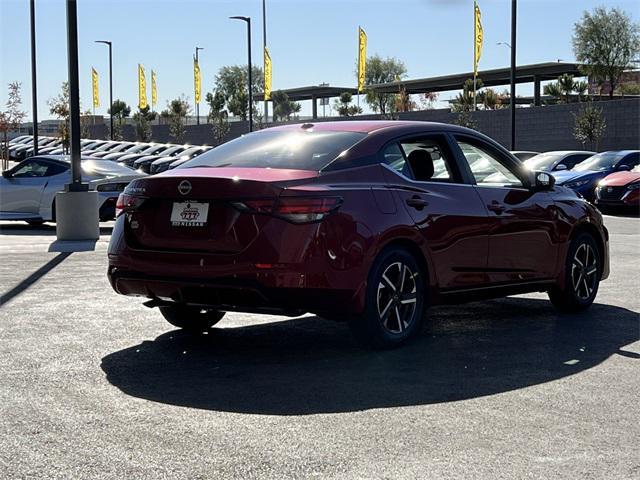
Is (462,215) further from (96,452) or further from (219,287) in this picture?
(96,452)

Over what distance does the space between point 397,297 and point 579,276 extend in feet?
8.32

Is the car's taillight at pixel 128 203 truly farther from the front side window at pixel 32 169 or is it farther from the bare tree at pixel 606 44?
the bare tree at pixel 606 44

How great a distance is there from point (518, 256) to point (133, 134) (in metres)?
96.0

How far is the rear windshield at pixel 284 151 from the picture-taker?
6910 millimetres

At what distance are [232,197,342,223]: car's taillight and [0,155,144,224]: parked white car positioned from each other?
12.6 metres

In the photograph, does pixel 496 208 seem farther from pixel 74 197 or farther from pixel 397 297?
pixel 74 197

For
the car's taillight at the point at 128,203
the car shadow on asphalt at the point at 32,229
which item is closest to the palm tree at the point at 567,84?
the car shadow on asphalt at the point at 32,229

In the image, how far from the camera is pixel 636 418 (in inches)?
207

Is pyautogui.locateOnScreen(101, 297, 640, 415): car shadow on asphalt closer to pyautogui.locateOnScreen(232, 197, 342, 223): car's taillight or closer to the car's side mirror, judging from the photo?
pyautogui.locateOnScreen(232, 197, 342, 223): car's taillight

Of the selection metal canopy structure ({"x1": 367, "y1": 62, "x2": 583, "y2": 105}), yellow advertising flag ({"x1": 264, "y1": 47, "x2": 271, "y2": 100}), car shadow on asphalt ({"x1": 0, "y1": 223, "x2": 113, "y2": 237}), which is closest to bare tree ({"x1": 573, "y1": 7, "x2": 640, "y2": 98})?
metal canopy structure ({"x1": 367, "y1": 62, "x2": 583, "y2": 105})

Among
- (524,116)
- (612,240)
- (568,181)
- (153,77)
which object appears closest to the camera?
(612,240)

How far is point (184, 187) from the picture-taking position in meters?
6.62

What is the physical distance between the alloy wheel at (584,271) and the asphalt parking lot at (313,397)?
0.22 m

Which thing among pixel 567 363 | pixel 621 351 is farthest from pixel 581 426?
pixel 621 351
